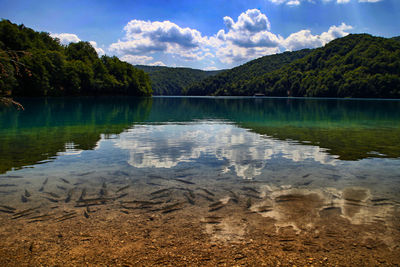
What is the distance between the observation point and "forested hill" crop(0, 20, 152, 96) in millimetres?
102625

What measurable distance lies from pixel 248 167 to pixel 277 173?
4.72 ft

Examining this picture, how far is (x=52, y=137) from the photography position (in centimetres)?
2108

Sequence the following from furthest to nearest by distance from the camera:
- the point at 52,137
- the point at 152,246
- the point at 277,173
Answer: the point at 52,137
the point at 277,173
the point at 152,246

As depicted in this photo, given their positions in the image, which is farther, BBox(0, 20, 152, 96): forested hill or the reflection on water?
BBox(0, 20, 152, 96): forested hill

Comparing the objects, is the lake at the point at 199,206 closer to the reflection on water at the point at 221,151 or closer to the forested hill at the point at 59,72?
the reflection on water at the point at 221,151

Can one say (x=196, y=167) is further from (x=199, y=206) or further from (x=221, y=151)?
(x=199, y=206)

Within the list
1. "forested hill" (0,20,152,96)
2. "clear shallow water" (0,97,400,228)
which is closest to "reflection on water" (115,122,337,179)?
"clear shallow water" (0,97,400,228)

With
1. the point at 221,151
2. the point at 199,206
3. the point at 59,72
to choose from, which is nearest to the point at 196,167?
the point at 221,151

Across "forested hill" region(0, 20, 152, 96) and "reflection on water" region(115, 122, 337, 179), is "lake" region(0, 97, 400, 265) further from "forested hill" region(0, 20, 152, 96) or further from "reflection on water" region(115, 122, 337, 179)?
"forested hill" region(0, 20, 152, 96)

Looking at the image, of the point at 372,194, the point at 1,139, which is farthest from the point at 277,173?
the point at 1,139

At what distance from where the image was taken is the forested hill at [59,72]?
103m

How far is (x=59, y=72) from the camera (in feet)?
391

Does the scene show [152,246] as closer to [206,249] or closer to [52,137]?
[206,249]

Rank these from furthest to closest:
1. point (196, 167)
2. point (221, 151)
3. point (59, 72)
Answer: point (59, 72) → point (221, 151) → point (196, 167)
